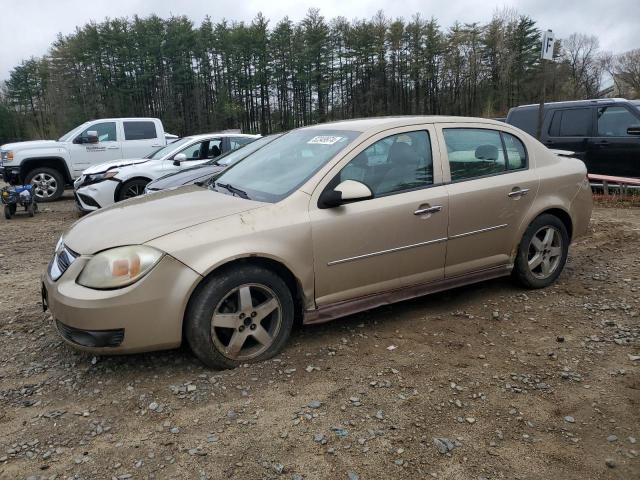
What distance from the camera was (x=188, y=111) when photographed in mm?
52688

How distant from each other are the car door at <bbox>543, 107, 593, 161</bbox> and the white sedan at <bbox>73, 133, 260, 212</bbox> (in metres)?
6.03

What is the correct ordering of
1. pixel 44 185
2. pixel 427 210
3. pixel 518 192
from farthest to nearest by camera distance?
pixel 44 185 → pixel 518 192 → pixel 427 210

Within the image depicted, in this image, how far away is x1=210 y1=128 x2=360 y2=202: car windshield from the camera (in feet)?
11.7

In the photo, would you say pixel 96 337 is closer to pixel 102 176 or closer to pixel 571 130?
pixel 102 176

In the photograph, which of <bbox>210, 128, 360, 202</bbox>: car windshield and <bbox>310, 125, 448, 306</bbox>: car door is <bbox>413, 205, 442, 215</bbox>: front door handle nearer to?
<bbox>310, 125, 448, 306</bbox>: car door

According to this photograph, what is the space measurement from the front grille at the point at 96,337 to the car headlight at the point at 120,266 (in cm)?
27

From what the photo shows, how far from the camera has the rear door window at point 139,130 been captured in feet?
41.4

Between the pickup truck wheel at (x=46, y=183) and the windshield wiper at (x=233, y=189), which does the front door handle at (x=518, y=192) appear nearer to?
the windshield wiper at (x=233, y=189)

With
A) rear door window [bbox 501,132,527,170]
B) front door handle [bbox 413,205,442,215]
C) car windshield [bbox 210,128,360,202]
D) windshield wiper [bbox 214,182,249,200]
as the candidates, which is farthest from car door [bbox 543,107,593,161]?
windshield wiper [bbox 214,182,249,200]

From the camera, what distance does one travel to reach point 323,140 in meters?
3.90

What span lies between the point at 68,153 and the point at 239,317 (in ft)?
34.6

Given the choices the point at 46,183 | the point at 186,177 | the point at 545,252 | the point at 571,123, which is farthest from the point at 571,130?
the point at 46,183

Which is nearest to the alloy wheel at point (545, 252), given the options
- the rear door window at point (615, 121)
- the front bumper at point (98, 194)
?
the rear door window at point (615, 121)

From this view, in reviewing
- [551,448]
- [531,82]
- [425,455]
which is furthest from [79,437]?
[531,82]
